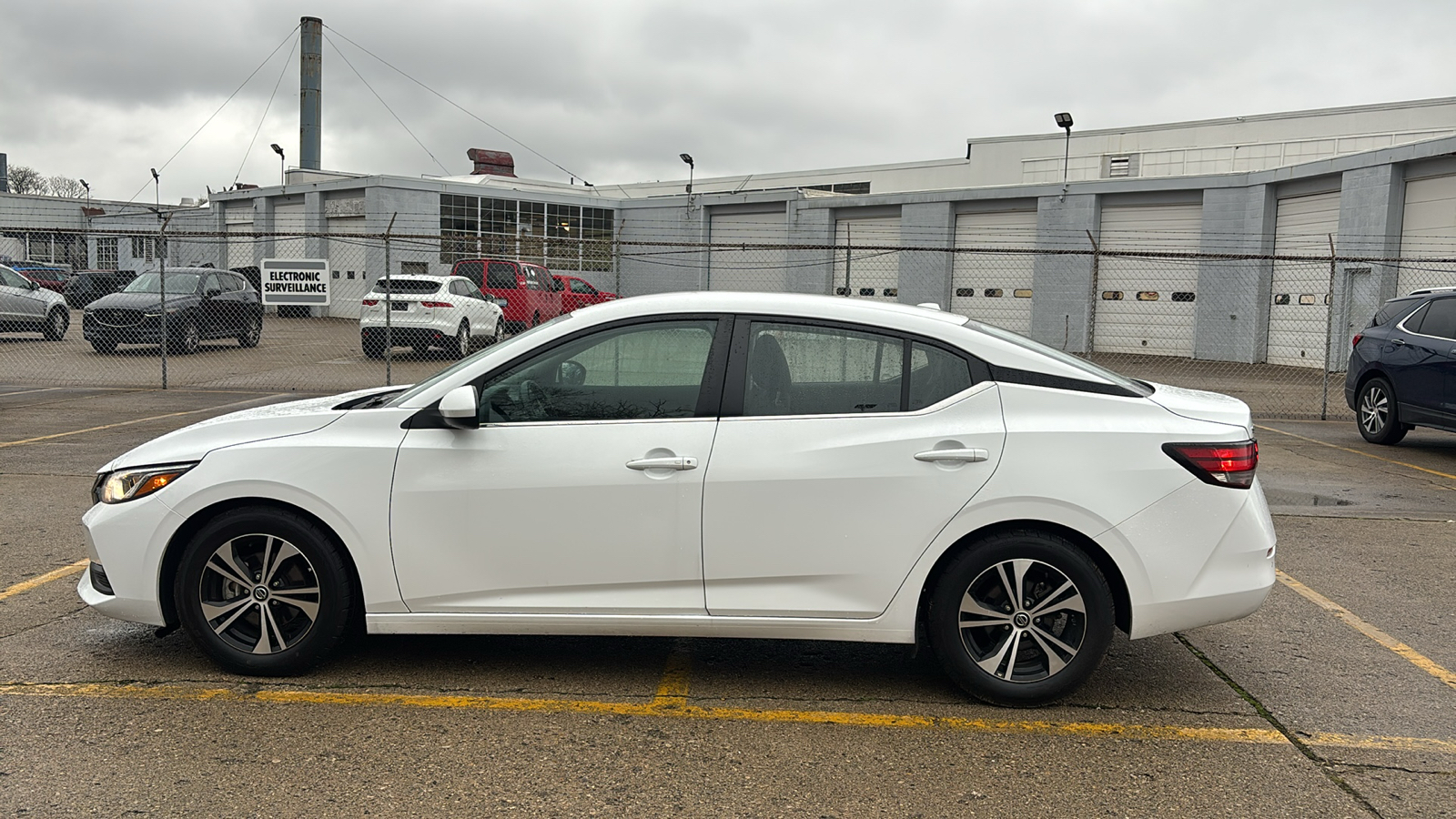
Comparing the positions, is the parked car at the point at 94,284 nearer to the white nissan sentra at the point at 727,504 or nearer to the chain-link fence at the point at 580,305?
the chain-link fence at the point at 580,305

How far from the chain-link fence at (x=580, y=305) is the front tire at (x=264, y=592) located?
10057 millimetres

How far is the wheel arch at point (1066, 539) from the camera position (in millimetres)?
4027

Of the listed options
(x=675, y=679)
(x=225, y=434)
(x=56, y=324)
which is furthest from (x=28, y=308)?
(x=675, y=679)

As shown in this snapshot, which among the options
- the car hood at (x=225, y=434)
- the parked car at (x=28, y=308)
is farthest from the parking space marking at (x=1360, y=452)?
the parked car at (x=28, y=308)

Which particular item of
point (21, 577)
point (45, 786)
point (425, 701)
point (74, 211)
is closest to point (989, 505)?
point (425, 701)

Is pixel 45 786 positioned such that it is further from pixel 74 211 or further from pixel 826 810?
pixel 74 211

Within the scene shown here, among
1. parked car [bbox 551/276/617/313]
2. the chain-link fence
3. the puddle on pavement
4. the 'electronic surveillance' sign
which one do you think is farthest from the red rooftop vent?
the puddle on pavement

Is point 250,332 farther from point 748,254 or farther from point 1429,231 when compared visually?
point 1429,231

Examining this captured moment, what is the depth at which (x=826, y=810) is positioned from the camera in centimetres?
327

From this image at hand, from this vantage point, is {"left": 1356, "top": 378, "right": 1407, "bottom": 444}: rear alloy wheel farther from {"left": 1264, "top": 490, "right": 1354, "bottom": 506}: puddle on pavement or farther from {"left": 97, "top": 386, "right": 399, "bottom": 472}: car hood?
{"left": 97, "top": 386, "right": 399, "bottom": 472}: car hood

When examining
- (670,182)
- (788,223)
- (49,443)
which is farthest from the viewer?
(670,182)

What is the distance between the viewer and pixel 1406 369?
36.3 ft

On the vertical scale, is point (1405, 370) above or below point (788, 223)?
below

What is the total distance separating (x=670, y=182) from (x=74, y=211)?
97.3 feet
